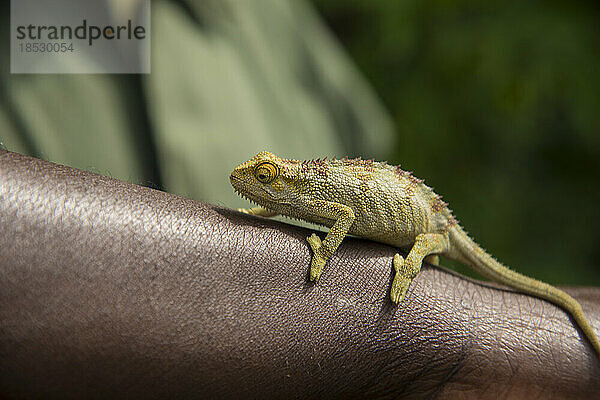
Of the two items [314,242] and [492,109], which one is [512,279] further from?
[492,109]

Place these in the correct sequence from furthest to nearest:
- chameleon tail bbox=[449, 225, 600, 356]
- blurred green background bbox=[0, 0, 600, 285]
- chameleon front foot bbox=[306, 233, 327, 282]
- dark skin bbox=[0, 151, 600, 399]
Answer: blurred green background bbox=[0, 0, 600, 285]
chameleon tail bbox=[449, 225, 600, 356]
chameleon front foot bbox=[306, 233, 327, 282]
dark skin bbox=[0, 151, 600, 399]

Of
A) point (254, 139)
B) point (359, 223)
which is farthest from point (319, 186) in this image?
point (254, 139)

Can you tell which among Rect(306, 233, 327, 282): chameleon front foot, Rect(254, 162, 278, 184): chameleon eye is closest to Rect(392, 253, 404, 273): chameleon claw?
Rect(306, 233, 327, 282): chameleon front foot

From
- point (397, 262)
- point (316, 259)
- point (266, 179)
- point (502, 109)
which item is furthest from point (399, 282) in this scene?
point (502, 109)

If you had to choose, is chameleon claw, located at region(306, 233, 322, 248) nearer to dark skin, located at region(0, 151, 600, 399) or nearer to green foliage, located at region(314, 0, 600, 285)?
dark skin, located at region(0, 151, 600, 399)

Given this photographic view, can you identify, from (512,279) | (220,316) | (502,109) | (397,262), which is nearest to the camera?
(220,316)

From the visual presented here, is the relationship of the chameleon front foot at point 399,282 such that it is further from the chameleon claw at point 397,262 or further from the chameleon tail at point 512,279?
the chameleon tail at point 512,279

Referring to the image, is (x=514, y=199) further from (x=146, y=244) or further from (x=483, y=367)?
(x=146, y=244)
